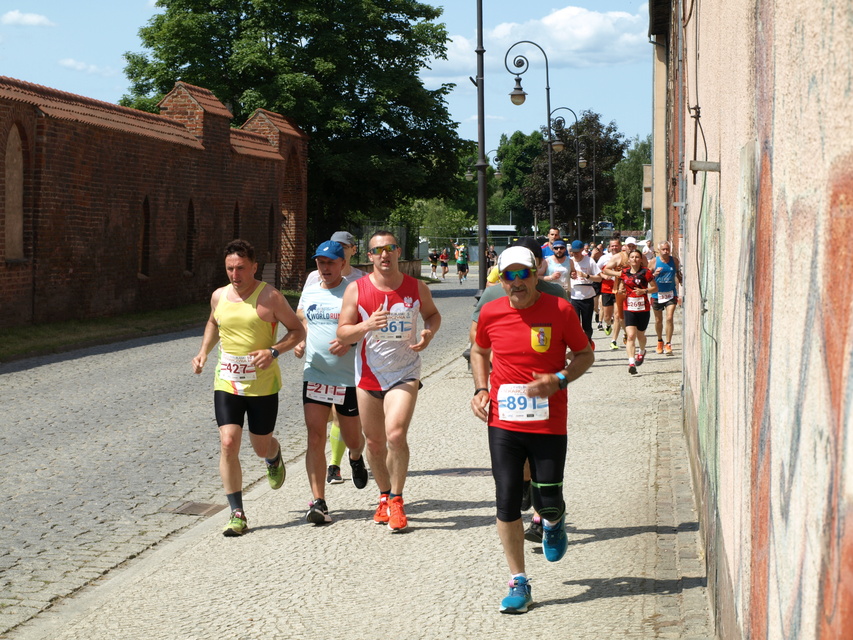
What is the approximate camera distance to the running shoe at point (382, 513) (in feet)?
23.6

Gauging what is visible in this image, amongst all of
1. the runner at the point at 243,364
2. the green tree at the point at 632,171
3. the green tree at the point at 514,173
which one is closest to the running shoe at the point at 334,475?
the runner at the point at 243,364

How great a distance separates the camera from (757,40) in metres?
3.30

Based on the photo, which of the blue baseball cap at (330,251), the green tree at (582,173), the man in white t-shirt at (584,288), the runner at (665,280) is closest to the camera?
the blue baseball cap at (330,251)

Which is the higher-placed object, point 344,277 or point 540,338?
point 344,277

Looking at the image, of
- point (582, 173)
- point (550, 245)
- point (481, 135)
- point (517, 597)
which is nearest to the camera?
point (517, 597)

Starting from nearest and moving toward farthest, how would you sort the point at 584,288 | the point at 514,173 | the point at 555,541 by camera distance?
the point at 555,541 → the point at 584,288 → the point at 514,173

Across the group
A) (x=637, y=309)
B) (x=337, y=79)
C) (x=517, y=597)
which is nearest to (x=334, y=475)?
(x=517, y=597)

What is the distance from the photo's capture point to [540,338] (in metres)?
5.66

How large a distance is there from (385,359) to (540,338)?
5.92ft

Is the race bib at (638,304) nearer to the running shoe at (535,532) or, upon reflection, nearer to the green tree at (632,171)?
the running shoe at (535,532)

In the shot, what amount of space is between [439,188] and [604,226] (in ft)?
212

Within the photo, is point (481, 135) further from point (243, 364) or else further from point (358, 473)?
point (243, 364)

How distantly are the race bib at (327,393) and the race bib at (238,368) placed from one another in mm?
571

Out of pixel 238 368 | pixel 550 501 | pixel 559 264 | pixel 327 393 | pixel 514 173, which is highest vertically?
pixel 514 173
